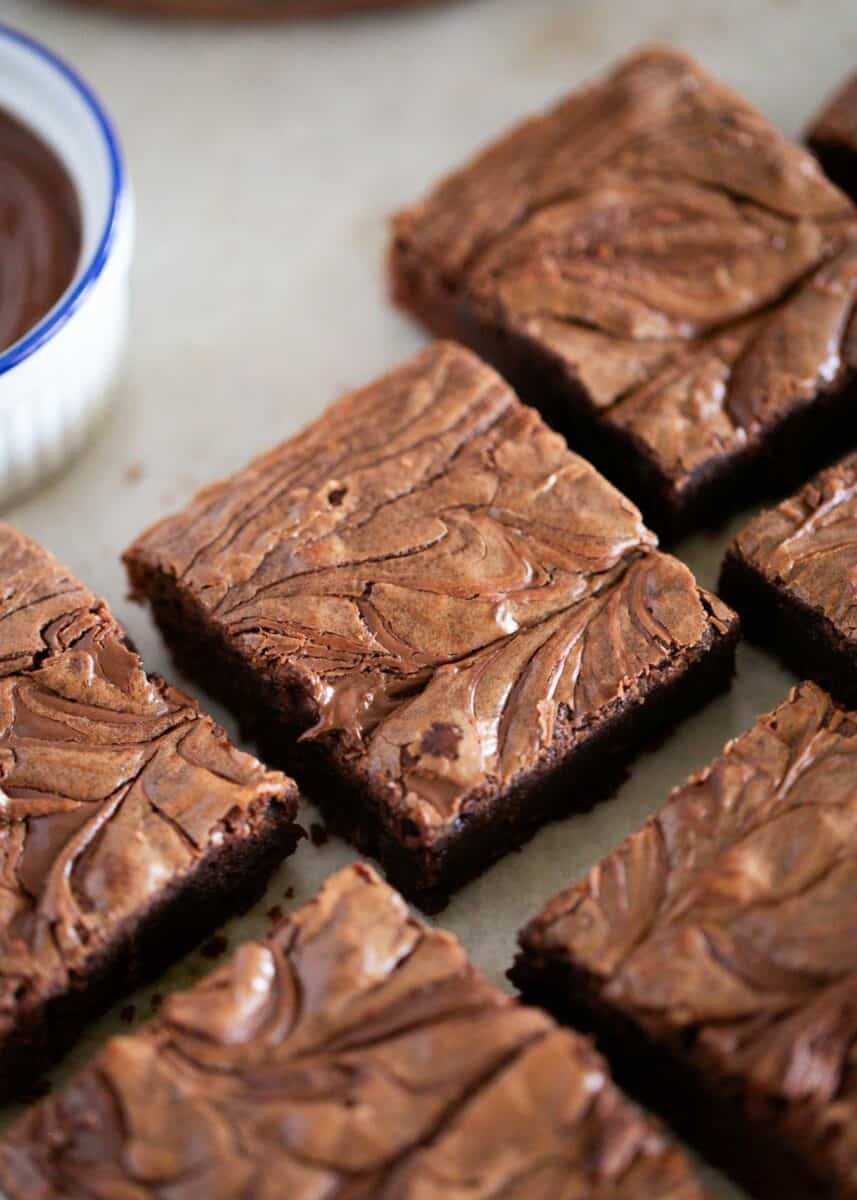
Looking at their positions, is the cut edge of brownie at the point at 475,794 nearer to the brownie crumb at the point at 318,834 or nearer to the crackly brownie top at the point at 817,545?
the brownie crumb at the point at 318,834

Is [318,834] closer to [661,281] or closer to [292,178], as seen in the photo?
[661,281]

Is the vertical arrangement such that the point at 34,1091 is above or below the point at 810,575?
above

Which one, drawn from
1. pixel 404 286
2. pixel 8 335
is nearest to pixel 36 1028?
pixel 8 335

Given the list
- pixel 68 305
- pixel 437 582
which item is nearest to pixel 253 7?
pixel 68 305

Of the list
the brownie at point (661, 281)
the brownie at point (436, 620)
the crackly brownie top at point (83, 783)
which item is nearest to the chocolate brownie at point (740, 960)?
the brownie at point (436, 620)

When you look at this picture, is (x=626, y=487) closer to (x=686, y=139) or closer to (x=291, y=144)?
(x=686, y=139)

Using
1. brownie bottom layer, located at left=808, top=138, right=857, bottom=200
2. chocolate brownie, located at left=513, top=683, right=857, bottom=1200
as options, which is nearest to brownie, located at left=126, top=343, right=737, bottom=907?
chocolate brownie, located at left=513, top=683, right=857, bottom=1200
